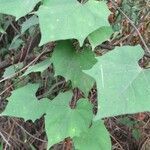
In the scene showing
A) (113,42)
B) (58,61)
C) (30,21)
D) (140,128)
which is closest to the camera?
(58,61)

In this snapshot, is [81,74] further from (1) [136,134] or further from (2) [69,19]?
(1) [136,134]

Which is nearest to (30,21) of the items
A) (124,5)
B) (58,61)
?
(58,61)

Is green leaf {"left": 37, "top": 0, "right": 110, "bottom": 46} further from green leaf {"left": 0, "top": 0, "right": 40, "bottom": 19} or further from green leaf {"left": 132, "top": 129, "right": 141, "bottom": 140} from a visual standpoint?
green leaf {"left": 132, "top": 129, "right": 141, "bottom": 140}

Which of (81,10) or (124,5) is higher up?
(81,10)

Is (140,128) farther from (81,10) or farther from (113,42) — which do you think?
(81,10)

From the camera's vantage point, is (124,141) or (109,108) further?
(124,141)

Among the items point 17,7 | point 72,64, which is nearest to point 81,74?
point 72,64

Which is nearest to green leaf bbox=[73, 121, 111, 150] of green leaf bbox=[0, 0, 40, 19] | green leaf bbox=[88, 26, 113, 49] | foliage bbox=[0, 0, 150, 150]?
foliage bbox=[0, 0, 150, 150]
